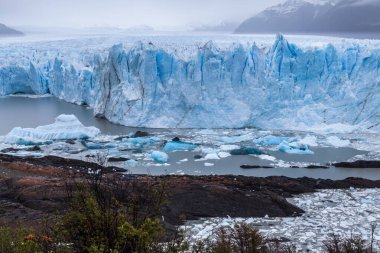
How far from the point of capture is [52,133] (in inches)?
588

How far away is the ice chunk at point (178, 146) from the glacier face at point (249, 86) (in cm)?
282

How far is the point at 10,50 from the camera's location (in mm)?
27078

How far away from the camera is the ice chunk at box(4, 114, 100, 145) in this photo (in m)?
14.4

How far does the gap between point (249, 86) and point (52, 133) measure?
22.3 feet

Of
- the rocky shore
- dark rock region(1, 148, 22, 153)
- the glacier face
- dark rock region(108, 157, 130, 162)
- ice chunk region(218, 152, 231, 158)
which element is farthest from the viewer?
the glacier face

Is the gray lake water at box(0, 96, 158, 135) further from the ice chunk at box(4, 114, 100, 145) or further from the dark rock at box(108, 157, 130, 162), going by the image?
the dark rock at box(108, 157, 130, 162)

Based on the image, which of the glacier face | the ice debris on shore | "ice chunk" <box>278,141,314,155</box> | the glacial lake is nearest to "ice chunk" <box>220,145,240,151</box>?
the glacial lake

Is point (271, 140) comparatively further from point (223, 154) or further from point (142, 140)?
point (142, 140)

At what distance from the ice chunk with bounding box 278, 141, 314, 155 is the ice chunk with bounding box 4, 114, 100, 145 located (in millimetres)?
5989

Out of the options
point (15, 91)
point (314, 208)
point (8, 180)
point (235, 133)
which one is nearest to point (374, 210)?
point (314, 208)

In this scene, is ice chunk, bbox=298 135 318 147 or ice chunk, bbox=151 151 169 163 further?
ice chunk, bbox=298 135 318 147

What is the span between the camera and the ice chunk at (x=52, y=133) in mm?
14430

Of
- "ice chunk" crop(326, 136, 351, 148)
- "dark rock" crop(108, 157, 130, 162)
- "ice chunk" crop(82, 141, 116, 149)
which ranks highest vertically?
"ice chunk" crop(326, 136, 351, 148)

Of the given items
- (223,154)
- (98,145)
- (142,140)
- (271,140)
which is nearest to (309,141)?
(271,140)
